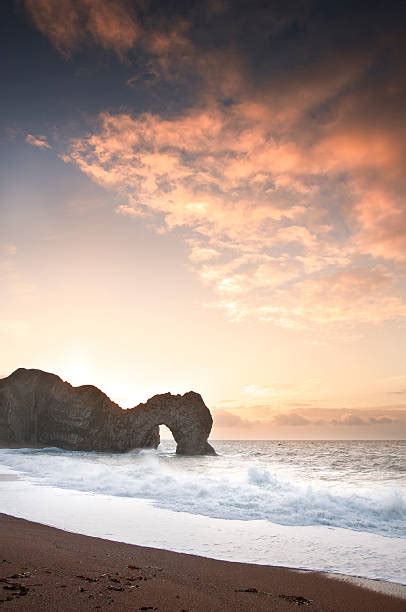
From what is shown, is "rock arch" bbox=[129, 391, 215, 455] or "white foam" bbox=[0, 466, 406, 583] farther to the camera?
"rock arch" bbox=[129, 391, 215, 455]

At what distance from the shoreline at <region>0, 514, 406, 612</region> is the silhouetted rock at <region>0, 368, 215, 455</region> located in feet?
209

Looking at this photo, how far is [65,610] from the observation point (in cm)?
498

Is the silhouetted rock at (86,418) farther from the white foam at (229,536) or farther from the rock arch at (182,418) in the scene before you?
the white foam at (229,536)

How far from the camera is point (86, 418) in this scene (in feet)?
249

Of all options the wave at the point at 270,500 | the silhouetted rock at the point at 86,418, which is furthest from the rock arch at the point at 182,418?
the wave at the point at 270,500

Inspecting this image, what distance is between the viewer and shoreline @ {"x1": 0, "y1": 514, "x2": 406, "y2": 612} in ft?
18.0

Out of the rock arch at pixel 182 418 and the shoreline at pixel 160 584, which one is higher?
the rock arch at pixel 182 418

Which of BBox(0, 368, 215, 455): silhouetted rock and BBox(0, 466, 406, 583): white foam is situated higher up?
BBox(0, 368, 215, 455): silhouetted rock

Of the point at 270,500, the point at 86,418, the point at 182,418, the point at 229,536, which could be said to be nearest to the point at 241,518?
the point at 229,536

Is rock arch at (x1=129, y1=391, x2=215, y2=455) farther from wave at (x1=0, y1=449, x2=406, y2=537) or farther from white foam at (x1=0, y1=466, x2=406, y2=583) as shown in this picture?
white foam at (x1=0, y1=466, x2=406, y2=583)

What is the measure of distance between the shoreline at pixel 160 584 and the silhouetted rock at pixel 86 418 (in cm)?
6381

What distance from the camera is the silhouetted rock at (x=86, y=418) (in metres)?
71.6

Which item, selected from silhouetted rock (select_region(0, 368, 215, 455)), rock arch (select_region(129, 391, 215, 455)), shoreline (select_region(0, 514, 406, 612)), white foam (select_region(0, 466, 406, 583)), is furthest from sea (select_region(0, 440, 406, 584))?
silhouetted rock (select_region(0, 368, 215, 455))

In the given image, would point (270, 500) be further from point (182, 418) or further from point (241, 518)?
point (182, 418)
